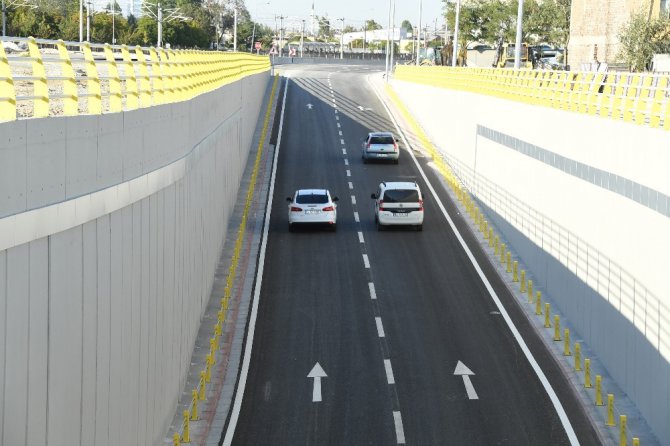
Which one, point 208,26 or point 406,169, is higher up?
point 208,26

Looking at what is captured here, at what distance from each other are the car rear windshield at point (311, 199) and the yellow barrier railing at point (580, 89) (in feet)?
25.5

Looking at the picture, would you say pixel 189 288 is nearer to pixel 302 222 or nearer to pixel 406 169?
pixel 302 222

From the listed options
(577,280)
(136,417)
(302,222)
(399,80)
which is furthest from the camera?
(399,80)

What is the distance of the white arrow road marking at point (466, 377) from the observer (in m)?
23.3

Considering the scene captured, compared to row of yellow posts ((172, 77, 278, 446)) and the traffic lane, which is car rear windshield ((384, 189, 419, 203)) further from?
row of yellow posts ((172, 77, 278, 446))

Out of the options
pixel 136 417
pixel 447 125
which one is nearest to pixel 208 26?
pixel 447 125

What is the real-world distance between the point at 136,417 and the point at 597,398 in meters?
10.5

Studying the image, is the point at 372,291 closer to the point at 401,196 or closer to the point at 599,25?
the point at 401,196

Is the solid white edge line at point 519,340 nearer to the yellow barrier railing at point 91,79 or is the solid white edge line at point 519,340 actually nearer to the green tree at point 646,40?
the yellow barrier railing at point 91,79

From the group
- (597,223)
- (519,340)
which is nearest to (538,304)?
(519,340)

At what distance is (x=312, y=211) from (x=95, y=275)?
26.5 metres

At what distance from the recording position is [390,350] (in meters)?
26.5

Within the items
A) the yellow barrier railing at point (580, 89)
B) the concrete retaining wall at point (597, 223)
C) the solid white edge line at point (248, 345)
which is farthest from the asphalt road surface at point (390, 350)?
the yellow barrier railing at point (580, 89)

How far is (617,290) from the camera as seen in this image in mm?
23750
